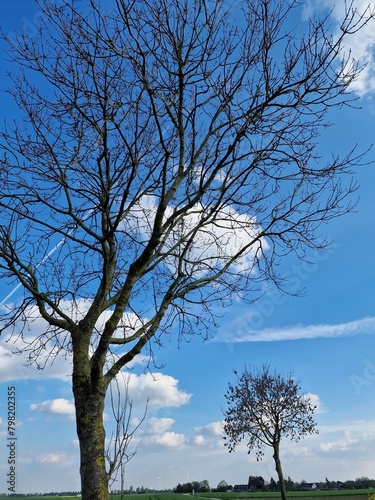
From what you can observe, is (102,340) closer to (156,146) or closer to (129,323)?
(129,323)

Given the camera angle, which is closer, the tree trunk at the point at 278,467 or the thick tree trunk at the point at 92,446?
the thick tree trunk at the point at 92,446

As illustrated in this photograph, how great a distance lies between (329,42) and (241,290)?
301 cm

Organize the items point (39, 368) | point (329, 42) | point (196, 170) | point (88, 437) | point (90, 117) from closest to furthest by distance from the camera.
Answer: point (88, 437)
point (329, 42)
point (90, 117)
point (196, 170)
point (39, 368)

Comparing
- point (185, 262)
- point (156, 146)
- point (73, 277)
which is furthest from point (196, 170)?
point (73, 277)

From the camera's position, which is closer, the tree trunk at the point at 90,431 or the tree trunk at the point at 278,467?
the tree trunk at the point at 90,431

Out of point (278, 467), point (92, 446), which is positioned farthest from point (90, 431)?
point (278, 467)

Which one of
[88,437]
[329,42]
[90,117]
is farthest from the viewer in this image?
[90,117]

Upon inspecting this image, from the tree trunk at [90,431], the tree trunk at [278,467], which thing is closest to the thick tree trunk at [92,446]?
the tree trunk at [90,431]

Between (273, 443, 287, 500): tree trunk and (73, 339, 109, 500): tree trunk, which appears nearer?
(73, 339, 109, 500): tree trunk

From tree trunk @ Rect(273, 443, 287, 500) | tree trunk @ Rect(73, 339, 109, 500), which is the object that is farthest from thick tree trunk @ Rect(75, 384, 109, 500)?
tree trunk @ Rect(273, 443, 287, 500)

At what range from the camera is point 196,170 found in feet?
20.9

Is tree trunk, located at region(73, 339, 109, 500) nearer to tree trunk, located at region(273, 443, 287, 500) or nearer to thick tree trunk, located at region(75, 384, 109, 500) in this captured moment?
thick tree trunk, located at region(75, 384, 109, 500)

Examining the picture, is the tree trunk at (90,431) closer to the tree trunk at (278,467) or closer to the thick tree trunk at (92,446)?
the thick tree trunk at (92,446)

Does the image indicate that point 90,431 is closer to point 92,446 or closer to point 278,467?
point 92,446
